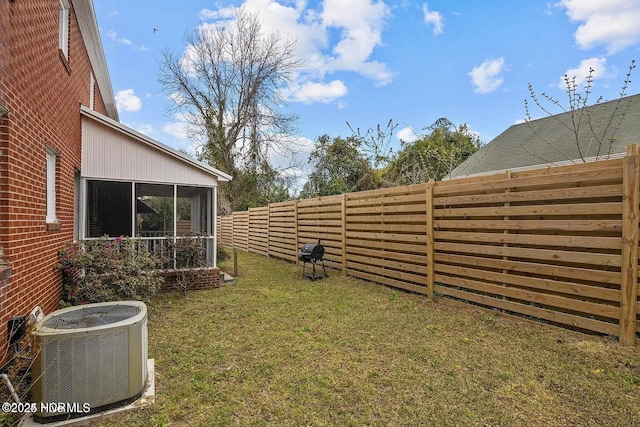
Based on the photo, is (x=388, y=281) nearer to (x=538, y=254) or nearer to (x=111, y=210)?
(x=538, y=254)

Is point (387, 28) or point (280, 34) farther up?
point (280, 34)

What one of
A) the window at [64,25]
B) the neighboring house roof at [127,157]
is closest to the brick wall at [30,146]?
the window at [64,25]

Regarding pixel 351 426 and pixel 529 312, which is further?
pixel 529 312

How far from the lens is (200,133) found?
21.1 m

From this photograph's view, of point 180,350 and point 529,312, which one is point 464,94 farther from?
point 180,350

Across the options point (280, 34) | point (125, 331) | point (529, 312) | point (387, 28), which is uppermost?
point (280, 34)

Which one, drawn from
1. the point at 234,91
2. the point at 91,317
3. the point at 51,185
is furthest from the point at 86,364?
the point at 234,91

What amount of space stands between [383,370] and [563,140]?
10.4 metres

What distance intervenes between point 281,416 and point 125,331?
1.47 metres

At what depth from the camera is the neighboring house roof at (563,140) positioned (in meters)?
8.59

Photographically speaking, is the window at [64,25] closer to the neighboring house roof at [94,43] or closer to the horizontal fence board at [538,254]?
the neighboring house roof at [94,43]

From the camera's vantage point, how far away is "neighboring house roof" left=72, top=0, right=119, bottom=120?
228 inches

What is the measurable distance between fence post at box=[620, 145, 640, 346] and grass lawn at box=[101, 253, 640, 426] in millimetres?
266

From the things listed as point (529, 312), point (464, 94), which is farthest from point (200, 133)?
point (529, 312)
